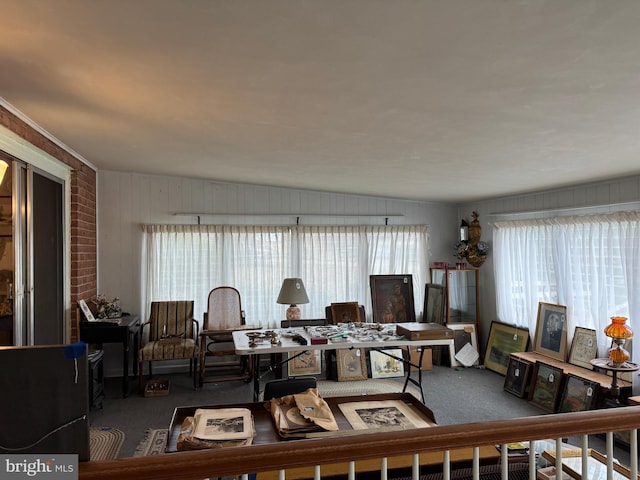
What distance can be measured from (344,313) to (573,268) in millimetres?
2534

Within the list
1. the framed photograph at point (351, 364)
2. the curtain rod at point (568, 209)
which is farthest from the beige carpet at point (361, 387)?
the curtain rod at point (568, 209)

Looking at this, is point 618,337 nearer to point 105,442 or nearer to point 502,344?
point 502,344

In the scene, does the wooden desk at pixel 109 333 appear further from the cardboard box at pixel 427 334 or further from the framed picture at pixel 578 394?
the framed picture at pixel 578 394

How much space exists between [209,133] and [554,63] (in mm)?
2318

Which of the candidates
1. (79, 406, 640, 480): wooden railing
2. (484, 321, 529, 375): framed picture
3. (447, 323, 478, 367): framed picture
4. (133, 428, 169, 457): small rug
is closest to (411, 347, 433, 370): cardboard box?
(447, 323, 478, 367): framed picture

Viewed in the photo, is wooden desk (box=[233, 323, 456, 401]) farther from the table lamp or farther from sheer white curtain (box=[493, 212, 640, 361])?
sheer white curtain (box=[493, 212, 640, 361])

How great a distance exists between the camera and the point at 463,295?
20.0 feet

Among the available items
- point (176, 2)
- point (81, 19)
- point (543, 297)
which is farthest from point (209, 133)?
point (543, 297)

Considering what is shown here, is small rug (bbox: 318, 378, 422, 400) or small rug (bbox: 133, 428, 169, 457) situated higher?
small rug (bbox: 318, 378, 422, 400)

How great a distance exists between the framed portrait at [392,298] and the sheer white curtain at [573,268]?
115cm

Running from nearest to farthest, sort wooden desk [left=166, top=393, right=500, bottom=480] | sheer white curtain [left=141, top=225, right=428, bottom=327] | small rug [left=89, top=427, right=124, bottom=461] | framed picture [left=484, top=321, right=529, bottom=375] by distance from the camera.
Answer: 1. wooden desk [left=166, top=393, right=500, bottom=480]
2. small rug [left=89, top=427, right=124, bottom=461]
3. framed picture [left=484, top=321, right=529, bottom=375]
4. sheer white curtain [left=141, top=225, right=428, bottom=327]

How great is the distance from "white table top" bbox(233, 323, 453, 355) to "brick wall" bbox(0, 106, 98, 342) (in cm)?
181

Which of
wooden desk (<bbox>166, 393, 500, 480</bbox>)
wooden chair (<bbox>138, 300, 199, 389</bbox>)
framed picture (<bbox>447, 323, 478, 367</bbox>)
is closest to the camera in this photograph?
wooden desk (<bbox>166, 393, 500, 480</bbox>)

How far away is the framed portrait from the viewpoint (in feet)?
19.3
